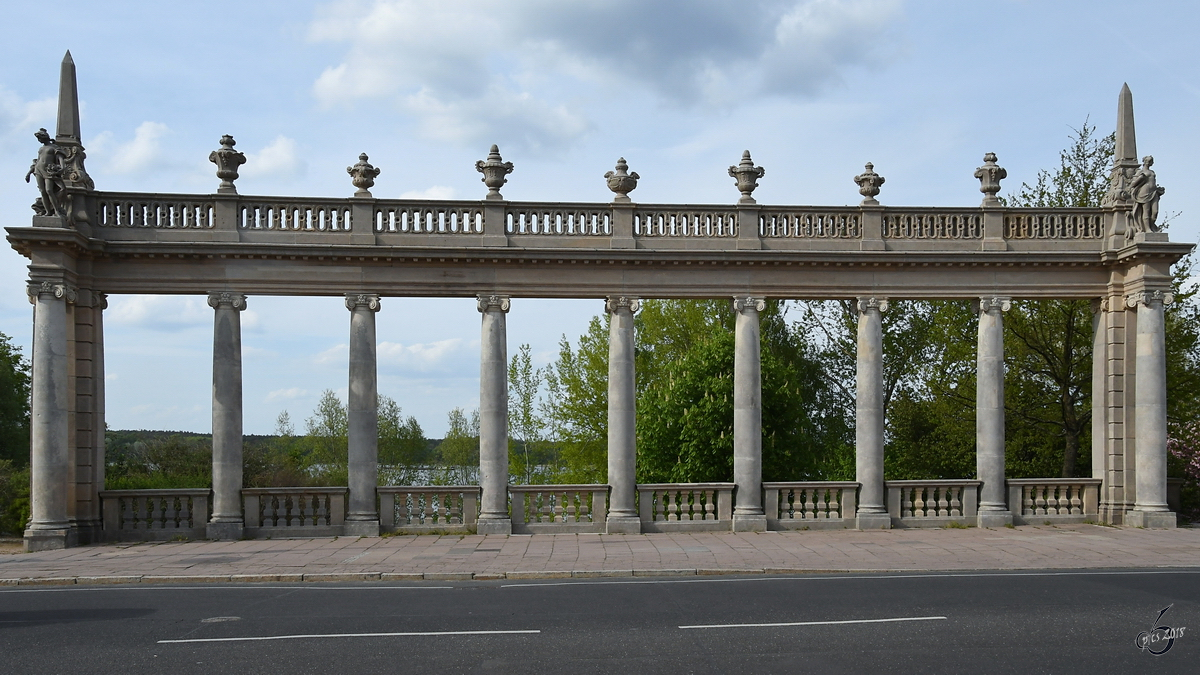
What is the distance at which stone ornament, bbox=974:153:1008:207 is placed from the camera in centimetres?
2305

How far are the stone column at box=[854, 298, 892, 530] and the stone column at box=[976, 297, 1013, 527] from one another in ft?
7.78

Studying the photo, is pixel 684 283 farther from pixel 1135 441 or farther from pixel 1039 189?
pixel 1039 189

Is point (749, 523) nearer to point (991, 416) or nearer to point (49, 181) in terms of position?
point (991, 416)

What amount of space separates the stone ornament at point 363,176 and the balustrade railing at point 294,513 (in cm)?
686

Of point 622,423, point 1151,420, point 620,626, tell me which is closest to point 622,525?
point 622,423

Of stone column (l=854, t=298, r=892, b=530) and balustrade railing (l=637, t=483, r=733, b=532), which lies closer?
balustrade railing (l=637, t=483, r=733, b=532)

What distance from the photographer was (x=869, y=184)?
23.0 m

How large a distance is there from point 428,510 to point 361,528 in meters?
1.55

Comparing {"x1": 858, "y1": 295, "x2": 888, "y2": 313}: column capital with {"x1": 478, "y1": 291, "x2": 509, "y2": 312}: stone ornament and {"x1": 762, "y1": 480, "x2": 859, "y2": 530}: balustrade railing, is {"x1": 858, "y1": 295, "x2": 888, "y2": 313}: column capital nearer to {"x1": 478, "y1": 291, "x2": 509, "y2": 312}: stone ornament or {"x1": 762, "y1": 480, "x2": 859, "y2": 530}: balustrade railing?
{"x1": 762, "y1": 480, "x2": 859, "y2": 530}: balustrade railing

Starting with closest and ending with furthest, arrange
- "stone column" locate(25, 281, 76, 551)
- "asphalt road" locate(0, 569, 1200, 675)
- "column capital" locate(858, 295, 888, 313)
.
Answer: "asphalt road" locate(0, 569, 1200, 675) → "stone column" locate(25, 281, 76, 551) → "column capital" locate(858, 295, 888, 313)

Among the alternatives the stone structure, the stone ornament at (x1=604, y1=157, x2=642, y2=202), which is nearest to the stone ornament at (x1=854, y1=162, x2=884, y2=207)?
the stone structure

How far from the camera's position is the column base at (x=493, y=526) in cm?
2153

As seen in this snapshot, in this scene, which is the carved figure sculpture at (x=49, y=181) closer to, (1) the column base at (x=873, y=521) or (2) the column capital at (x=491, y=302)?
(2) the column capital at (x=491, y=302)

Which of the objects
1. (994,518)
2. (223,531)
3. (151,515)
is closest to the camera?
(223,531)
